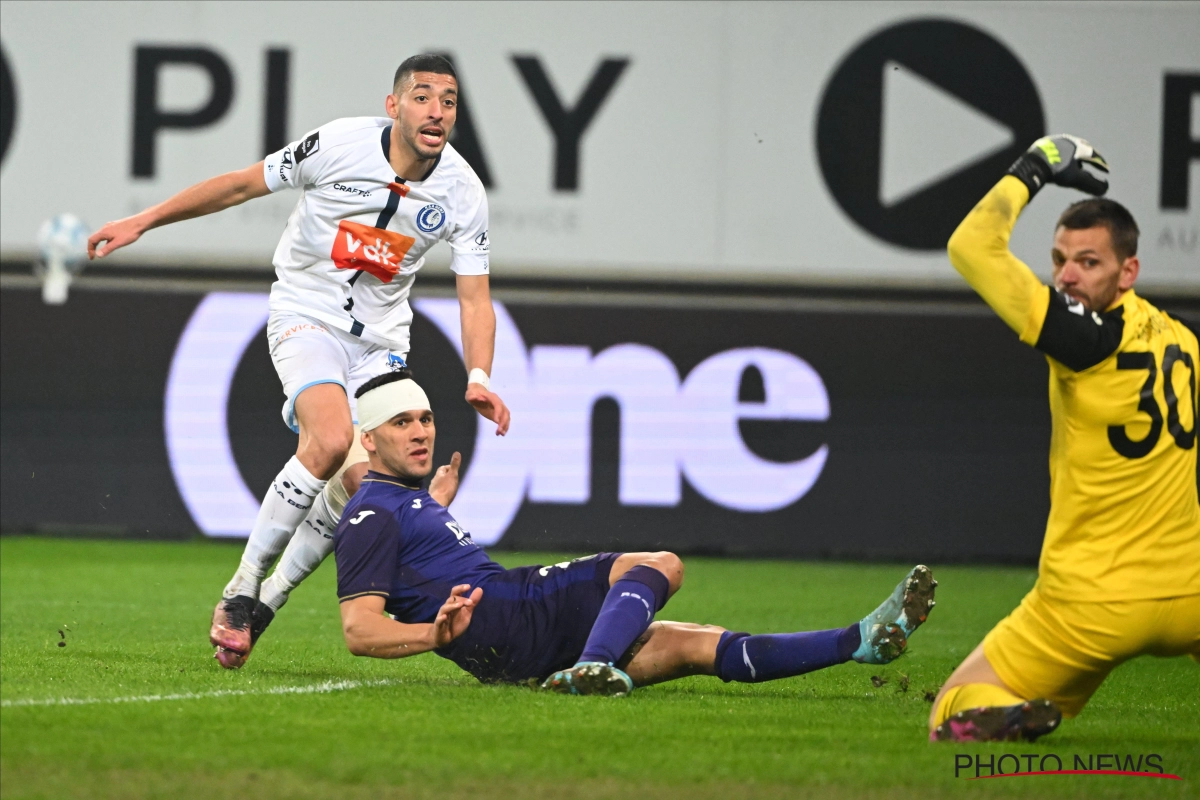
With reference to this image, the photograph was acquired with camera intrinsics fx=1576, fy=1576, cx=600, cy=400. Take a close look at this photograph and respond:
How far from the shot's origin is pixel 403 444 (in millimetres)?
5164

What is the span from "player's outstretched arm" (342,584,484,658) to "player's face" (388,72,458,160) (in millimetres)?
1928

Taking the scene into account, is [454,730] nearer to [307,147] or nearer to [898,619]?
[898,619]

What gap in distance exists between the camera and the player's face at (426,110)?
19.2 feet

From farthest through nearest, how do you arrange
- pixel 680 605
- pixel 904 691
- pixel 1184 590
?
1. pixel 680 605
2. pixel 904 691
3. pixel 1184 590

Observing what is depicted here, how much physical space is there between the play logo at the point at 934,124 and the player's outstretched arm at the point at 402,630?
7.21 meters

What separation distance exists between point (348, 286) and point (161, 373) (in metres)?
5.31

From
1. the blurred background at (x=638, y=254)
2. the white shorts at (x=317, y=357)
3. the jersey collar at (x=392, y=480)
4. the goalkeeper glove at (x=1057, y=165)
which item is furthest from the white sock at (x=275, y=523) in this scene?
the blurred background at (x=638, y=254)

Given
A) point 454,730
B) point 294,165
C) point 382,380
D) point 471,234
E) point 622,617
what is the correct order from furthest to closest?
point 471,234
point 294,165
point 382,380
point 622,617
point 454,730

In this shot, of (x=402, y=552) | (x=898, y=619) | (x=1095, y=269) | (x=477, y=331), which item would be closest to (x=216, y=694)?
(x=402, y=552)

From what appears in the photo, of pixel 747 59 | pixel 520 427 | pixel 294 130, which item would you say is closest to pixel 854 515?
pixel 520 427

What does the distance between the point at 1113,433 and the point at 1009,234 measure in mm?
610

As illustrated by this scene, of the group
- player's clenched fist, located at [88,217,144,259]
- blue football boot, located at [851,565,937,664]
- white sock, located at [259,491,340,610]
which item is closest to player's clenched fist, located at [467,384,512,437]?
white sock, located at [259,491,340,610]

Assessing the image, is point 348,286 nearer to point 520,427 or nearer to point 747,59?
point 520,427

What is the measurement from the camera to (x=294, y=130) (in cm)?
1108
